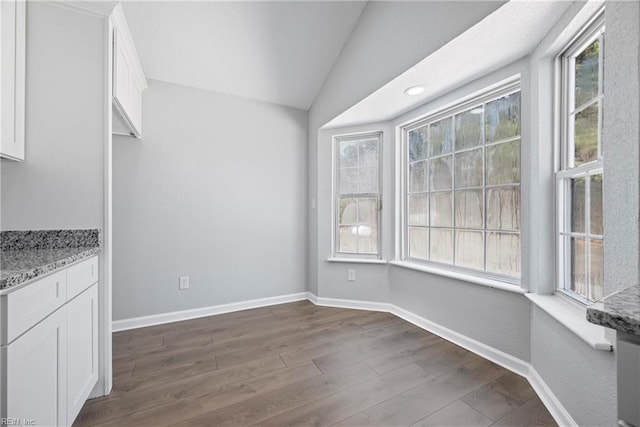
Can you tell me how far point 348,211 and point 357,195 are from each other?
0.70 feet

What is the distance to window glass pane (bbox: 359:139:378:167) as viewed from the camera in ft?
9.94

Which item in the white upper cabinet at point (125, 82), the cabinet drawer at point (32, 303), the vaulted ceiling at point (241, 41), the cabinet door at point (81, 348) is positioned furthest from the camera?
the vaulted ceiling at point (241, 41)

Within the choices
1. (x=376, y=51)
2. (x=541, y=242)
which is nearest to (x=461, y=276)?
(x=541, y=242)

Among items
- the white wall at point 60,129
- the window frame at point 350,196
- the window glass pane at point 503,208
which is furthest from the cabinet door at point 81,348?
the window glass pane at point 503,208

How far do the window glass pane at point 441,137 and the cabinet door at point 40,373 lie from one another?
109 inches

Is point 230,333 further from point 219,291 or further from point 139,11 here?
point 139,11

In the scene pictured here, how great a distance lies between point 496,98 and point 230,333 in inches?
114

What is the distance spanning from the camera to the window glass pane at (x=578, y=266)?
1465 mm

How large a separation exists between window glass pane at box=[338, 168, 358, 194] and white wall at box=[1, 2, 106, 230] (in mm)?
2193

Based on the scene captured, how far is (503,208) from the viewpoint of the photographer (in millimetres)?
2002

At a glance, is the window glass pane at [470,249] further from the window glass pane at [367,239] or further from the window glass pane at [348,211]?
the window glass pane at [348,211]

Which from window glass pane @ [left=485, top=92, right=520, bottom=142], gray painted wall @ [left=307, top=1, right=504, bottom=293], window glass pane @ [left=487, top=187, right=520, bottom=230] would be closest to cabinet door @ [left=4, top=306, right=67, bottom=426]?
gray painted wall @ [left=307, top=1, right=504, bottom=293]

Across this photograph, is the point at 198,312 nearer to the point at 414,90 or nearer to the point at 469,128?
the point at 414,90

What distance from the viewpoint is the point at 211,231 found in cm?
285
